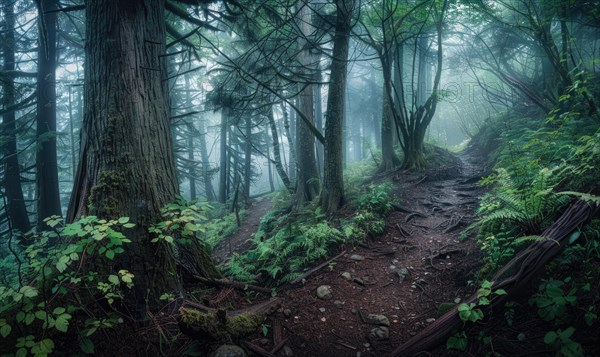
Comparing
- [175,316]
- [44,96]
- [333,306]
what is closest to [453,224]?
[333,306]

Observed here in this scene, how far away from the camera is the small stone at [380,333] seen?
334 centimetres

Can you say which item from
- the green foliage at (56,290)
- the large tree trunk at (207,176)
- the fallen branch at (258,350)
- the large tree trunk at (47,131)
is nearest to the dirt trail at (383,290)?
the fallen branch at (258,350)

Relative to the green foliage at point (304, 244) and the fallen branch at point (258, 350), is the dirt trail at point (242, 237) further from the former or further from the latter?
the fallen branch at point (258, 350)

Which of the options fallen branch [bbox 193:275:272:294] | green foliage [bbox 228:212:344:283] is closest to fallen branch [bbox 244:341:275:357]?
fallen branch [bbox 193:275:272:294]

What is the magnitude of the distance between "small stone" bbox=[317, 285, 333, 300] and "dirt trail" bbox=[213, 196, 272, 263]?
3.30 meters

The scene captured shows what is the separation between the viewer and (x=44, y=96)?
8.55 metres

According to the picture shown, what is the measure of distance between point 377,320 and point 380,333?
0.24m

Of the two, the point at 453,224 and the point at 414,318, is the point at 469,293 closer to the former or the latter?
the point at 414,318

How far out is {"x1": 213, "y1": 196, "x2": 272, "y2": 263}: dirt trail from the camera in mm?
8545

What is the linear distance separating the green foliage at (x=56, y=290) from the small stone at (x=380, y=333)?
9.58ft

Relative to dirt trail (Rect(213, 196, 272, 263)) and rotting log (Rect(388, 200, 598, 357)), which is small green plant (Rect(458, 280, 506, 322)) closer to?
rotting log (Rect(388, 200, 598, 357))

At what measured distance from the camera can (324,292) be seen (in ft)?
13.8

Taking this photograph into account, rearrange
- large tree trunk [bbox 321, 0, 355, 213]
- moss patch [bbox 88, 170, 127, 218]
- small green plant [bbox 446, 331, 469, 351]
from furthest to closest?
large tree trunk [bbox 321, 0, 355, 213]
moss patch [bbox 88, 170, 127, 218]
small green plant [bbox 446, 331, 469, 351]

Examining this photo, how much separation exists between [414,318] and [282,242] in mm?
2851
